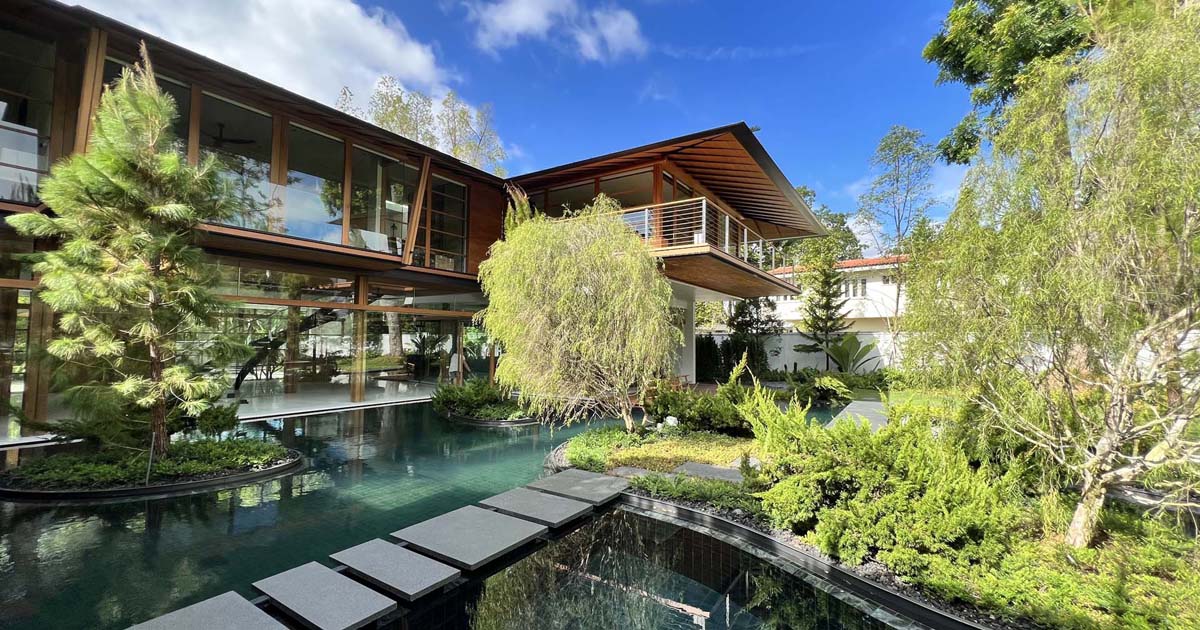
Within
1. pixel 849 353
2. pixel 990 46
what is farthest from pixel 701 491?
pixel 849 353

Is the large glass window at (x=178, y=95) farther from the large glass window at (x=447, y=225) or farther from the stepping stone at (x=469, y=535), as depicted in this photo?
the stepping stone at (x=469, y=535)

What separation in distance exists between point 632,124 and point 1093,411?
19.7 metres

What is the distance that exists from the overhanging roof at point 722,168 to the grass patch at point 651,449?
5.82 m

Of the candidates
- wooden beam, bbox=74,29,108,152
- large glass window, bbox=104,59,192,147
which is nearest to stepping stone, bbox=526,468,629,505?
wooden beam, bbox=74,29,108,152

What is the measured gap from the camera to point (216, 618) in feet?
9.70

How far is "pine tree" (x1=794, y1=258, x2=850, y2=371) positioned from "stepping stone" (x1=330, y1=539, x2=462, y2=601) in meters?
17.9

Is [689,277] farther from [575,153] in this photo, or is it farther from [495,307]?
[575,153]

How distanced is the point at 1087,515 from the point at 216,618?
6247mm

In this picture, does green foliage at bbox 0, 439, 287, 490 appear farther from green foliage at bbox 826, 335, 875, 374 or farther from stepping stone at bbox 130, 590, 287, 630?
green foliage at bbox 826, 335, 875, 374

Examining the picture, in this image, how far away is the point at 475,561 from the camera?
12.5 feet

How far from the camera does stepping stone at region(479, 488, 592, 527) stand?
480 centimetres

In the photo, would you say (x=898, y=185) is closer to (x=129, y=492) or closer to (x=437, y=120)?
(x=437, y=120)

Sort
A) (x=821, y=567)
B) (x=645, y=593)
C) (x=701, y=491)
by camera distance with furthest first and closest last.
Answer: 1. (x=701, y=491)
2. (x=821, y=567)
3. (x=645, y=593)

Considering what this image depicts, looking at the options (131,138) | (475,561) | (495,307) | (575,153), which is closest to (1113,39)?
(475,561)
